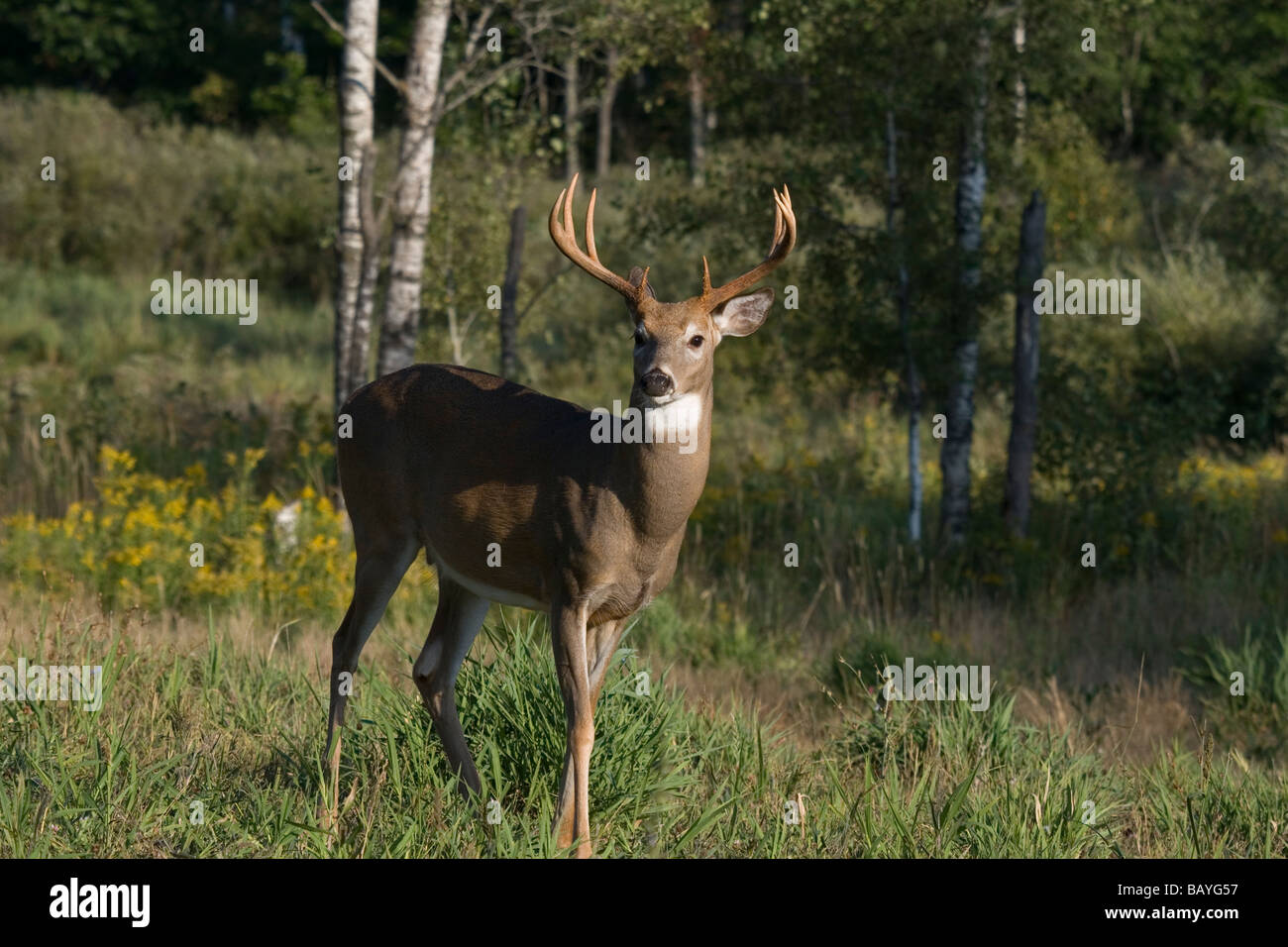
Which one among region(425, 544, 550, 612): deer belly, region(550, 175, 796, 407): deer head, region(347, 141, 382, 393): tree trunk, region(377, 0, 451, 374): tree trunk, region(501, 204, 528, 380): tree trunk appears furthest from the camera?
region(501, 204, 528, 380): tree trunk

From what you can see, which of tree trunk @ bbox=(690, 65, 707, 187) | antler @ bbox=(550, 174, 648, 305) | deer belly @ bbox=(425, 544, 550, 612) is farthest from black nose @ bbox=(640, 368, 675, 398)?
tree trunk @ bbox=(690, 65, 707, 187)

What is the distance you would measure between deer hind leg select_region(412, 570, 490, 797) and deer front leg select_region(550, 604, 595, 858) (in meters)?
0.51

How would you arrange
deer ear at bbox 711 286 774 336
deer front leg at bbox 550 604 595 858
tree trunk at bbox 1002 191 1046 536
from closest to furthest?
deer front leg at bbox 550 604 595 858
deer ear at bbox 711 286 774 336
tree trunk at bbox 1002 191 1046 536

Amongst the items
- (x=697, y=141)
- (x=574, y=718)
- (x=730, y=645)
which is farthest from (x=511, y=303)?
(x=697, y=141)

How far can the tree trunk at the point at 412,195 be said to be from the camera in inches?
401

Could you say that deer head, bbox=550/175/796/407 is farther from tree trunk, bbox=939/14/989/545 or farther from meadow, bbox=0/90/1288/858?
tree trunk, bbox=939/14/989/545

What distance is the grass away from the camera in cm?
483

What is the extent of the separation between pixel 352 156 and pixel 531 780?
19.4ft

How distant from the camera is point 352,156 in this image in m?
10.0

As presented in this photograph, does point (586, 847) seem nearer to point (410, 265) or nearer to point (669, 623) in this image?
point (669, 623)

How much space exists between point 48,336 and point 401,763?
52.7ft

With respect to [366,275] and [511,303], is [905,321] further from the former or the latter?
[366,275]

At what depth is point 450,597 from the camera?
5.69 meters

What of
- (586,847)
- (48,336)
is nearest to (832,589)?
(586,847)
